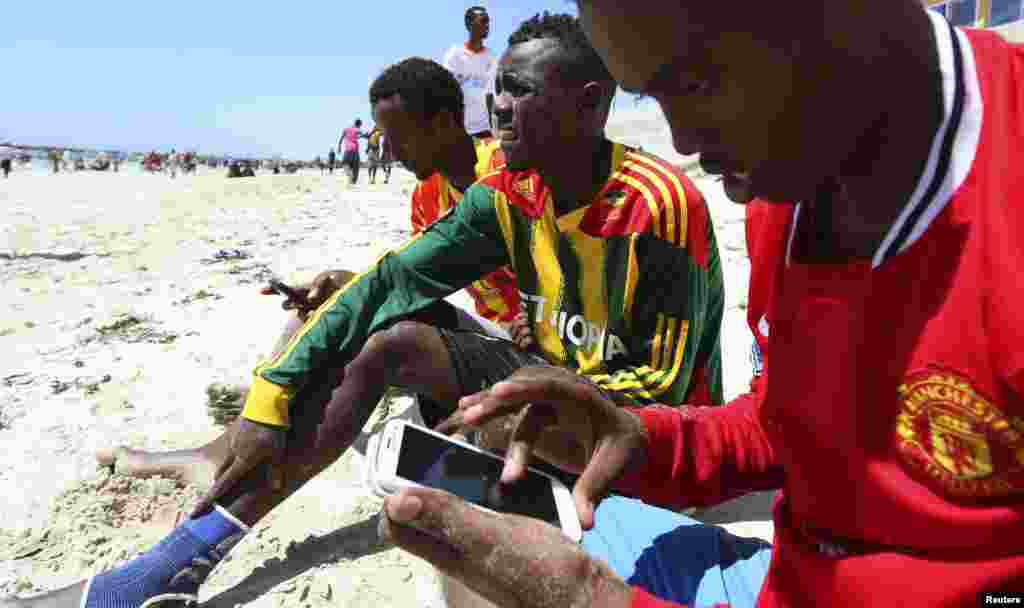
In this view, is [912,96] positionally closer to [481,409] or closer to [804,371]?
[804,371]

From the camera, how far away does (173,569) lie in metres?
1.85

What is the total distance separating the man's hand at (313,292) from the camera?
2.77m

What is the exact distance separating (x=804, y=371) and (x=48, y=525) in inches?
98.7

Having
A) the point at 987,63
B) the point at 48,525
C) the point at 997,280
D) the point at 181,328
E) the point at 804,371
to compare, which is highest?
the point at 987,63

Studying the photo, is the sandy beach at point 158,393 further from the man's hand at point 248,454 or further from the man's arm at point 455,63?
the man's arm at point 455,63

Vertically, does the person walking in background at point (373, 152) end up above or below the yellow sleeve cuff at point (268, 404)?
above

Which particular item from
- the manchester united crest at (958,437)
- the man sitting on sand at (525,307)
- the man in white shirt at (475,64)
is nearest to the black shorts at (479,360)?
the man sitting on sand at (525,307)

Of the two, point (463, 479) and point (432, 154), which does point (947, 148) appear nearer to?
point (463, 479)

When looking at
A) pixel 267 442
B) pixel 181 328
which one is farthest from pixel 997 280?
pixel 181 328

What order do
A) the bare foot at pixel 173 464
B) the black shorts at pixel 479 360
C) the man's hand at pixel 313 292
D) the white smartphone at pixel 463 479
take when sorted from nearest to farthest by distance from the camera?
the white smartphone at pixel 463 479, the black shorts at pixel 479 360, the bare foot at pixel 173 464, the man's hand at pixel 313 292

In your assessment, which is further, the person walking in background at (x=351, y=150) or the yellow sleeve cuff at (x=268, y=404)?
the person walking in background at (x=351, y=150)

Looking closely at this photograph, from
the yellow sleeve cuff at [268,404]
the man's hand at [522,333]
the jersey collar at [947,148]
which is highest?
the jersey collar at [947,148]

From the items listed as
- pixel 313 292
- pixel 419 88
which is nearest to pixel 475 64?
pixel 419 88

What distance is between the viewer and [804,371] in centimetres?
101
